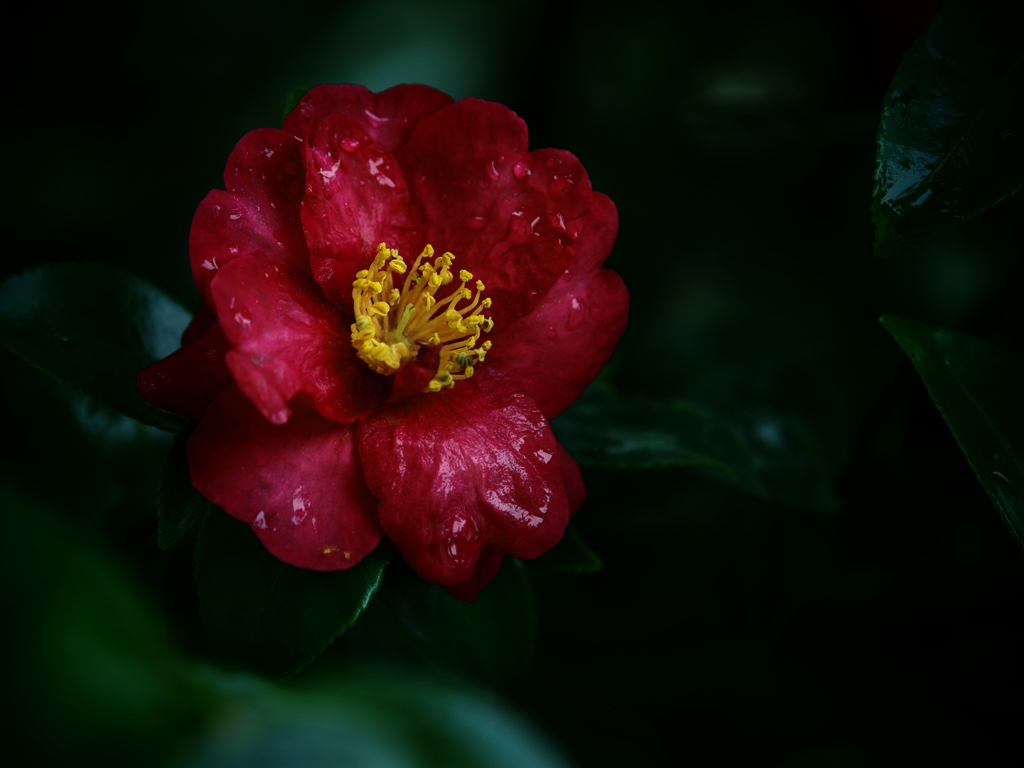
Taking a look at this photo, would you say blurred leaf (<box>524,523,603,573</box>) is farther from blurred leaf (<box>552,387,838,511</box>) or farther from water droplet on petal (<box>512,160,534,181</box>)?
water droplet on petal (<box>512,160,534,181</box>)

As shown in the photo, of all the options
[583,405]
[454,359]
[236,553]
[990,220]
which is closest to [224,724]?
[236,553]

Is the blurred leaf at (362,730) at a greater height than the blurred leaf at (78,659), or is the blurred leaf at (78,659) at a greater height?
the blurred leaf at (78,659)

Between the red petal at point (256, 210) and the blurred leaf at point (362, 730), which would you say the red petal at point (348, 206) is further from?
the blurred leaf at point (362, 730)

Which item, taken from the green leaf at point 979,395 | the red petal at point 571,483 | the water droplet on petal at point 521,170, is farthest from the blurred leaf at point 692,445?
the water droplet on petal at point 521,170

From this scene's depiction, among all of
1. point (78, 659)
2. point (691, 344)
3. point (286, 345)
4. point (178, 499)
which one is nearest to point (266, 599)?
point (178, 499)

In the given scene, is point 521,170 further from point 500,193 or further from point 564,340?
point 564,340

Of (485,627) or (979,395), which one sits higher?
(979,395)

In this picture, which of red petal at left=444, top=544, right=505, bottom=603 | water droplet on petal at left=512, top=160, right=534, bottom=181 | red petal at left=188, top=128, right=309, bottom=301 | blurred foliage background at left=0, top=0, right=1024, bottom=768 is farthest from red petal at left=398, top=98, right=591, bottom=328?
blurred foliage background at left=0, top=0, right=1024, bottom=768
